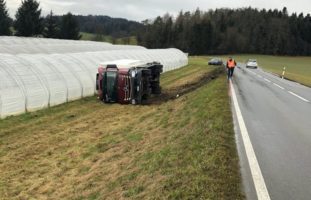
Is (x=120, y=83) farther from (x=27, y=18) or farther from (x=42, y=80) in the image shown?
(x=27, y=18)

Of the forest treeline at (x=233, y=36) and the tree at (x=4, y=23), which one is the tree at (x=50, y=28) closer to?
the tree at (x=4, y=23)

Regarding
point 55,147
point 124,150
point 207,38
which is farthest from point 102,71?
point 207,38

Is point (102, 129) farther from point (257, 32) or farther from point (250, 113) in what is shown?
point (257, 32)

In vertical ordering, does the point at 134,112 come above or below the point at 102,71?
below

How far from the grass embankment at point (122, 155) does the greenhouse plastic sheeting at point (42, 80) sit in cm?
90

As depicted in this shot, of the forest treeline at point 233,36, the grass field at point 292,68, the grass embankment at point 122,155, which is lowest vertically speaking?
the grass field at point 292,68

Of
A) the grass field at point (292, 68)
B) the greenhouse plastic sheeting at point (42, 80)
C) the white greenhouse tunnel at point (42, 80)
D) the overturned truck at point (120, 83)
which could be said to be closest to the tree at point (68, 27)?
the grass field at point (292, 68)

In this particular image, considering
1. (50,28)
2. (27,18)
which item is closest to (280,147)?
(27,18)

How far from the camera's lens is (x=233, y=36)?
14162 cm

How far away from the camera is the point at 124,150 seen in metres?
14.2

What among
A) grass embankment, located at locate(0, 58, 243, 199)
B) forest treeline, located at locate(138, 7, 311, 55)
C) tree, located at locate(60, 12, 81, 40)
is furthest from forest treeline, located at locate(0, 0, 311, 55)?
grass embankment, located at locate(0, 58, 243, 199)

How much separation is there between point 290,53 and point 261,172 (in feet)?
451

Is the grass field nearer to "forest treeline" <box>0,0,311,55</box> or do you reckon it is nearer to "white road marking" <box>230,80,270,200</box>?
"forest treeline" <box>0,0,311,55</box>

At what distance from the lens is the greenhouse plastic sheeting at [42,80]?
21319 millimetres
